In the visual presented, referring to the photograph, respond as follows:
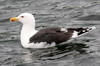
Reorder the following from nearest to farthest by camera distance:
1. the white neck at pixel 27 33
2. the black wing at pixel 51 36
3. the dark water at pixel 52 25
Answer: the dark water at pixel 52 25
the black wing at pixel 51 36
the white neck at pixel 27 33

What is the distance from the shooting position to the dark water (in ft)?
36.5

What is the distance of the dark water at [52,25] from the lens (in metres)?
11.1

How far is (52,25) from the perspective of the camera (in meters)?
14.7

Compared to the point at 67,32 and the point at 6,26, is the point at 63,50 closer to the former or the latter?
the point at 67,32

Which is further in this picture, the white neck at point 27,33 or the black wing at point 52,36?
the white neck at point 27,33

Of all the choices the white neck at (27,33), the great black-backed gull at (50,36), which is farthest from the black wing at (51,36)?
the white neck at (27,33)

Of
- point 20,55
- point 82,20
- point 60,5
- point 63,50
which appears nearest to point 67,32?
point 63,50

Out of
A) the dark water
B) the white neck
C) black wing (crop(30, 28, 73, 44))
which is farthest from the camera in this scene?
the white neck

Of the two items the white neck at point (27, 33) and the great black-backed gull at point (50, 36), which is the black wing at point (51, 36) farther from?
the white neck at point (27, 33)

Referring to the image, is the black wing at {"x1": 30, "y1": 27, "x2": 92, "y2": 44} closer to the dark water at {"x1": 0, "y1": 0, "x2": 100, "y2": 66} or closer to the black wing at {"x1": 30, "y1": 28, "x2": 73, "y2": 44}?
the black wing at {"x1": 30, "y1": 28, "x2": 73, "y2": 44}

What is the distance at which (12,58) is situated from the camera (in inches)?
456

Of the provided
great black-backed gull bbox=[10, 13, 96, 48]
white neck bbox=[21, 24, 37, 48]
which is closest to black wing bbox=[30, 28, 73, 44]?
great black-backed gull bbox=[10, 13, 96, 48]

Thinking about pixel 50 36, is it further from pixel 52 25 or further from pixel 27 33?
pixel 52 25

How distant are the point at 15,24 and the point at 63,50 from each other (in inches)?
157
